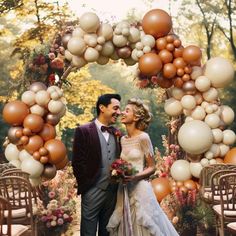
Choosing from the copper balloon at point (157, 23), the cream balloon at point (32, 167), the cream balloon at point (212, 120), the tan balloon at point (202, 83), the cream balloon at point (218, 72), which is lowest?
the cream balloon at point (32, 167)

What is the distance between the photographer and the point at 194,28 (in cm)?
1573

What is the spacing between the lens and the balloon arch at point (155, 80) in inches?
188

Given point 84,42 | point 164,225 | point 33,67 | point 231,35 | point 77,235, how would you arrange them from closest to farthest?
point 164,225
point 84,42
point 33,67
point 77,235
point 231,35

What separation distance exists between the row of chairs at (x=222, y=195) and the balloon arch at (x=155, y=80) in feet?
0.51

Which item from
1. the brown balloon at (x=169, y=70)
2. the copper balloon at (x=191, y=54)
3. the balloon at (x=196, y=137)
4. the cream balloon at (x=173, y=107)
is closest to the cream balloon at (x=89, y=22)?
the brown balloon at (x=169, y=70)

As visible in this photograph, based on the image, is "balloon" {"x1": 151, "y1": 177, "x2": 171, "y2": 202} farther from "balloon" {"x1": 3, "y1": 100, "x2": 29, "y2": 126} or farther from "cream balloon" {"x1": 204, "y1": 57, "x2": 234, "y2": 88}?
"balloon" {"x1": 3, "y1": 100, "x2": 29, "y2": 126}

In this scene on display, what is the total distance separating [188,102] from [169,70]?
1.37 feet

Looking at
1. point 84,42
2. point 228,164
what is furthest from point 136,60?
point 228,164

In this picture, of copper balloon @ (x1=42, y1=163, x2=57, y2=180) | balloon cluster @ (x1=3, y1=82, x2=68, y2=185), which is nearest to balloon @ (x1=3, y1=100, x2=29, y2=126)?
balloon cluster @ (x1=3, y1=82, x2=68, y2=185)

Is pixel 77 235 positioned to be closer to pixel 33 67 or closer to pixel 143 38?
pixel 33 67

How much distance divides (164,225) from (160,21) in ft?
6.77

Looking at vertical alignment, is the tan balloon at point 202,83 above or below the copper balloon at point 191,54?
below

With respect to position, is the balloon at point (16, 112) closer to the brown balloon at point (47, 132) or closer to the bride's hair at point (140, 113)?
the brown balloon at point (47, 132)

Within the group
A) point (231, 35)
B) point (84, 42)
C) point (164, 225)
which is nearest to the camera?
point (164, 225)
